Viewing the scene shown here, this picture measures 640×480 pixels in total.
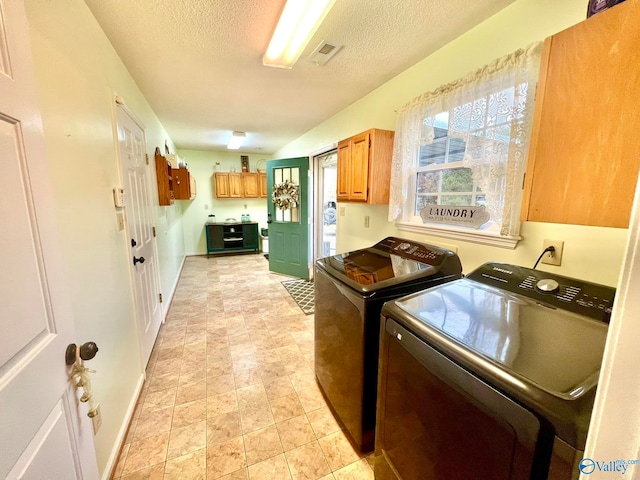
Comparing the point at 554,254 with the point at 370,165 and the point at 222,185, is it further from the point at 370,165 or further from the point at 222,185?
the point at 222,185

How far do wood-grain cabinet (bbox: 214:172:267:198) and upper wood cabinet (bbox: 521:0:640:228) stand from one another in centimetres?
585

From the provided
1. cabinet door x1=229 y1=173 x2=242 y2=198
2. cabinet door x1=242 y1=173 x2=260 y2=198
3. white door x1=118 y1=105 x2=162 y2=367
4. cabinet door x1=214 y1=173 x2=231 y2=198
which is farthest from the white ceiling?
cabinet door x1=242 y1=173 x2=260 y2=198

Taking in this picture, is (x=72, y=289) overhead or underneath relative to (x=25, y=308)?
underneath

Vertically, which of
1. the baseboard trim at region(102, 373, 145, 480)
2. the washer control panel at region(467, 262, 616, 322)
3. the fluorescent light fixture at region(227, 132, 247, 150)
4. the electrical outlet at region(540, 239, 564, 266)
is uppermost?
the fluorescent light fixture at region(227, 132, 247, 150)

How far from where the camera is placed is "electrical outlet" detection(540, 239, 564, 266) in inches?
48.6

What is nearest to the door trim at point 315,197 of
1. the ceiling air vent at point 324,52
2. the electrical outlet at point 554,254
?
the ceiling air vent at point 324,52

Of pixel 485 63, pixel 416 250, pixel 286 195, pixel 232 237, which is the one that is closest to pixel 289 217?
pixel 286 195

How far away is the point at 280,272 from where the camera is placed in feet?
15.3

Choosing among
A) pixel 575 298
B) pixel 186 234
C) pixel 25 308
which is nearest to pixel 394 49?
pixel 575 298

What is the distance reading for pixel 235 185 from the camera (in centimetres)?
604

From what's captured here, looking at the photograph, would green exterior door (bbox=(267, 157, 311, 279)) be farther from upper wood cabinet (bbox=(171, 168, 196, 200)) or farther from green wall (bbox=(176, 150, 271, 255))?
green wall (bbox=(176, 150, 271, 255))

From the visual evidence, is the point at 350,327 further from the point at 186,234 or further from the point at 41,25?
the point at 186,234

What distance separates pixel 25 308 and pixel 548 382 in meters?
1.20

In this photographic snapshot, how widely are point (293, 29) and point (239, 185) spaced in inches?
193
